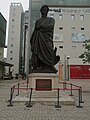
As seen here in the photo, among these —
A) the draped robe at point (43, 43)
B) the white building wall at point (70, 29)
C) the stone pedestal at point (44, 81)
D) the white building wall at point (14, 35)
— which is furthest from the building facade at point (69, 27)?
the stone pedestal at point (44, 81)

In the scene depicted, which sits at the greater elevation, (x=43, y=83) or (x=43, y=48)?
(x=43, y=48)

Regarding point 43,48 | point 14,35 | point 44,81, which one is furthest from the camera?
point 14,35

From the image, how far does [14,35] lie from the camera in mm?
81875

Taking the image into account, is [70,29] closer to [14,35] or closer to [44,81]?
[14,35]

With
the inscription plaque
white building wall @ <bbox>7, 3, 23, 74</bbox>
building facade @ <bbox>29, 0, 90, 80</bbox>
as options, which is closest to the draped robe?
the inscription plaque

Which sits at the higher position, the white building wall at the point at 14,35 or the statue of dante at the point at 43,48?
the white building wall at the point at 14,35

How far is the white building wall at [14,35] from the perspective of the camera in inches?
3115

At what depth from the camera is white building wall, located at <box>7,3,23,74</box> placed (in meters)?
79.1

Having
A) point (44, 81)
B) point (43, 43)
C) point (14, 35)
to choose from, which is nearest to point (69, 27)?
point (14, 35)

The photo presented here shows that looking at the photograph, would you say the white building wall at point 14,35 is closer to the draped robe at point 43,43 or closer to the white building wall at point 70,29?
the white building wall at point 70,29

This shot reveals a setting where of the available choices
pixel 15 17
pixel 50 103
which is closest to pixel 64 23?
pixel 15 17

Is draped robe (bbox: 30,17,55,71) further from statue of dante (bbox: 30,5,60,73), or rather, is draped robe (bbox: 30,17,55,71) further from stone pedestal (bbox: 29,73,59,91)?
stone pedestal (bbox: 29,73,59,91)

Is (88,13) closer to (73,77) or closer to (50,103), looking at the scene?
(73,77)

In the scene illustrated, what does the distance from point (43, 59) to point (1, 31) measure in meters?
38.0
